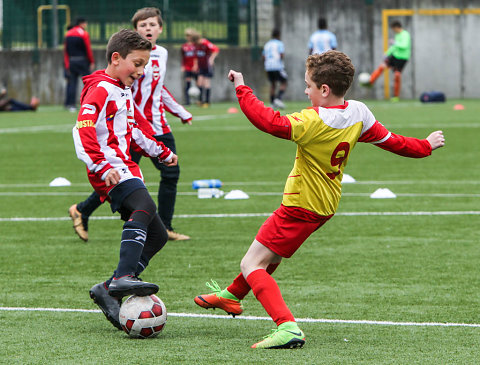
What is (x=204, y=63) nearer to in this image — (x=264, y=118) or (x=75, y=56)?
(x=75, y=56)

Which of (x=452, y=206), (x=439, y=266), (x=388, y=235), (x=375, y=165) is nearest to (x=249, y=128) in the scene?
(x=375, y=165)

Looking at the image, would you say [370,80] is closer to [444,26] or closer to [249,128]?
[444,26]

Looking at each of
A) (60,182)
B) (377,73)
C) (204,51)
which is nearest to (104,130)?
(60,182)

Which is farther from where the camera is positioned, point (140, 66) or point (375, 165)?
point (375, 165)

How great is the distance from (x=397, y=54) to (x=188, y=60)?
242 inches

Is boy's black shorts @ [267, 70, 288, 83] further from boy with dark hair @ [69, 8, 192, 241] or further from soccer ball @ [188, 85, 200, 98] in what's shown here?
boy with dark hair @ [69, 8, 192, 241]

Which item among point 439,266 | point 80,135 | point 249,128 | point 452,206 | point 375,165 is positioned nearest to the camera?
point 80,135

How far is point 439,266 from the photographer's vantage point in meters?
7.42

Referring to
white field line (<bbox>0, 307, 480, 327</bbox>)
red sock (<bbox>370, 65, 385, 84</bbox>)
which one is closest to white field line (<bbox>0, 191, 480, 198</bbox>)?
white field line (<bbox>0, 307, 480, 327</bbox>)

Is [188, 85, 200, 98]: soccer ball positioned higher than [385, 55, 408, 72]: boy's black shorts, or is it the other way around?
[385, 55, 408, 72]: boy's black shorts

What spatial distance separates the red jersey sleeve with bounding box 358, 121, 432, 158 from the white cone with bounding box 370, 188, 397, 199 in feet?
17.8

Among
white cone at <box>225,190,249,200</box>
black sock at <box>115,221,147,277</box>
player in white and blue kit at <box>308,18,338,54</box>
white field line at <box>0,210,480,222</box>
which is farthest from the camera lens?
player in white and blue kit at <box>308,18,338,54</box>

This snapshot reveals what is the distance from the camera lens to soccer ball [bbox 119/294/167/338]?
538cm

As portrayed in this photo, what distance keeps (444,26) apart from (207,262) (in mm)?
26798
